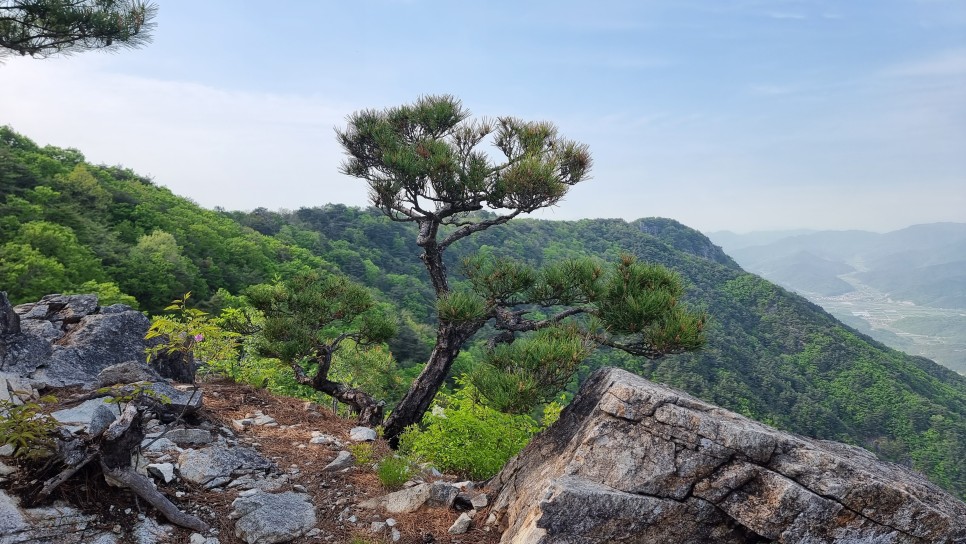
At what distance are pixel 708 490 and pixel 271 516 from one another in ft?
11.1

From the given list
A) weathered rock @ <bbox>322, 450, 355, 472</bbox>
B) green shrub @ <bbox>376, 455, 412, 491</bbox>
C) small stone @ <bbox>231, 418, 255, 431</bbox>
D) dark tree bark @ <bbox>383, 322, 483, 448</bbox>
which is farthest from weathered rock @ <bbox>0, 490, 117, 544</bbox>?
dark tree bark @ <bbox>383, 322, 483, 448</bbox>

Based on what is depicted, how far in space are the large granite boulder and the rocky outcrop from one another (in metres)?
6.14

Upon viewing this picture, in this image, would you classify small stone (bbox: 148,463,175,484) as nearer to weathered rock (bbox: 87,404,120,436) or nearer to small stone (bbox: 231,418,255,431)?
weathered rock (bbox: 87,404,120,436)

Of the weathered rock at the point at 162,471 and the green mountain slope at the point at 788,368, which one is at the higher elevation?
the weathered rock at the point at 162,471

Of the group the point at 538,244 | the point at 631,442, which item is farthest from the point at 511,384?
the point at 538,244

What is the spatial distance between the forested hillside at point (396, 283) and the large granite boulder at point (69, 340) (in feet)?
25.6

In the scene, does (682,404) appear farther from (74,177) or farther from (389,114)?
(74,177)

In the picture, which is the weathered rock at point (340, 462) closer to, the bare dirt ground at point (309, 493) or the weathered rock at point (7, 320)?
the bare dirt ground at point (309, 493)

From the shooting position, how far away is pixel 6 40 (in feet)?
17.4

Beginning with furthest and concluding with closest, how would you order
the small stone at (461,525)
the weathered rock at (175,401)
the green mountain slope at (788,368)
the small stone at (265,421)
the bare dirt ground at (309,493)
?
the green mountain slope at (788,368) < the small stone at (265,421) < the weathered rock at (175,401) < the small stone at (461,525) < the bare dirt ground at (309,493)

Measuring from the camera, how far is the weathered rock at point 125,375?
5762 millimetres

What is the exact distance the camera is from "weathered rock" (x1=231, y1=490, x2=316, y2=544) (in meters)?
3.85

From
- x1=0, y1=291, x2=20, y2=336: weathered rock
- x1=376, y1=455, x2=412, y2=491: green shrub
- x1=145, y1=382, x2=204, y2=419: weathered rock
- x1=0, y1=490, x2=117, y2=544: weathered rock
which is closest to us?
x1=0, y1=490, x2=117, y2=544: weathered rock

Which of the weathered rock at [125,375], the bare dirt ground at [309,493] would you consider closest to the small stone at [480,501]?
the bare dirt ground at [309,493]
